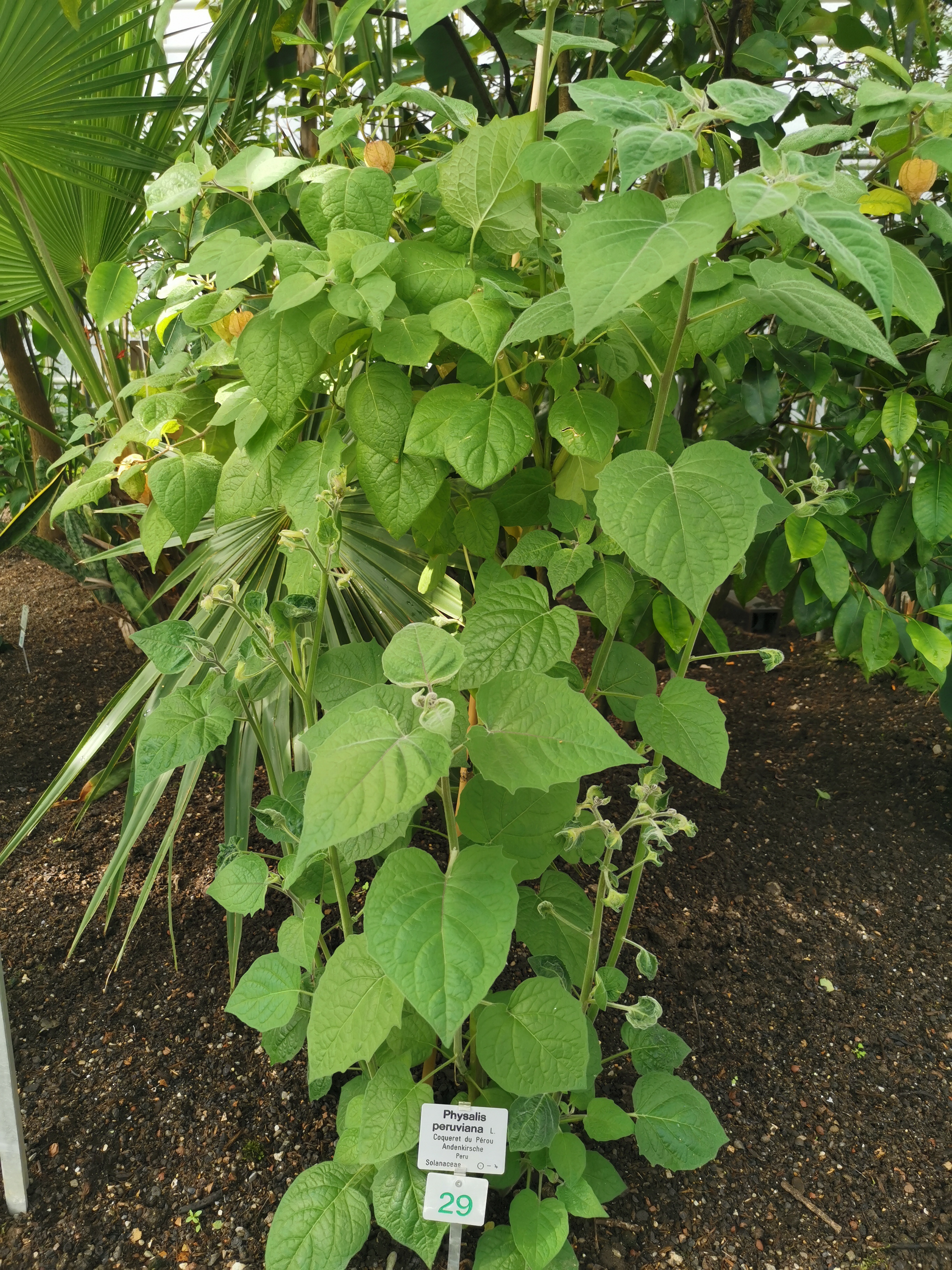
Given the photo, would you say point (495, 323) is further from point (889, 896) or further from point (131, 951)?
point (889, 896)

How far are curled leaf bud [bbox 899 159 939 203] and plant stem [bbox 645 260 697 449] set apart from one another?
25 centimetres

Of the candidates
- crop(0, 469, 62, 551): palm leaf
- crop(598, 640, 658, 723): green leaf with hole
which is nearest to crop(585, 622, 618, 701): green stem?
crop(598, 640, 658, 723): green leaf with hole

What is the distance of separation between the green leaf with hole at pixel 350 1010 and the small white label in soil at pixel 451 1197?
0.61ft

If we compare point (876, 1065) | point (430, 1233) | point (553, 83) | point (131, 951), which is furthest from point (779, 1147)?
point (553, 83)

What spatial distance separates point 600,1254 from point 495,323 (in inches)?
43.7

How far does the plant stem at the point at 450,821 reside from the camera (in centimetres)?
79

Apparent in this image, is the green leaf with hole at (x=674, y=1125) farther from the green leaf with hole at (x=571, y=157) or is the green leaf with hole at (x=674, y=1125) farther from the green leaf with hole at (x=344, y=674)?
the green leaf with hole at (x=571, y=157)

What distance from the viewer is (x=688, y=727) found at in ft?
2.80

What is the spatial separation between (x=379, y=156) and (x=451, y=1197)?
Answer: 1.08 m

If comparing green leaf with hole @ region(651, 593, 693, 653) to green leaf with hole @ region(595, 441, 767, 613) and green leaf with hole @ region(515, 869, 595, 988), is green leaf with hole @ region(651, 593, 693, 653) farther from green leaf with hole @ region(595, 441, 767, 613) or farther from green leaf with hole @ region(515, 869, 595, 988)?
green leaf with hole @ region(595, 441, 767, 613)

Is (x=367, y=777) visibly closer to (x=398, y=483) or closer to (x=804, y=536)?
(x=398, y=483)

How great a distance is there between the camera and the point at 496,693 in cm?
78

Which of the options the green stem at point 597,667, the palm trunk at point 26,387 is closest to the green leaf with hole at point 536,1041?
the green stem at point 597,667

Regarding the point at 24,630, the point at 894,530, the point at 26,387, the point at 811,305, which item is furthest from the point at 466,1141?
the point at 26,387
